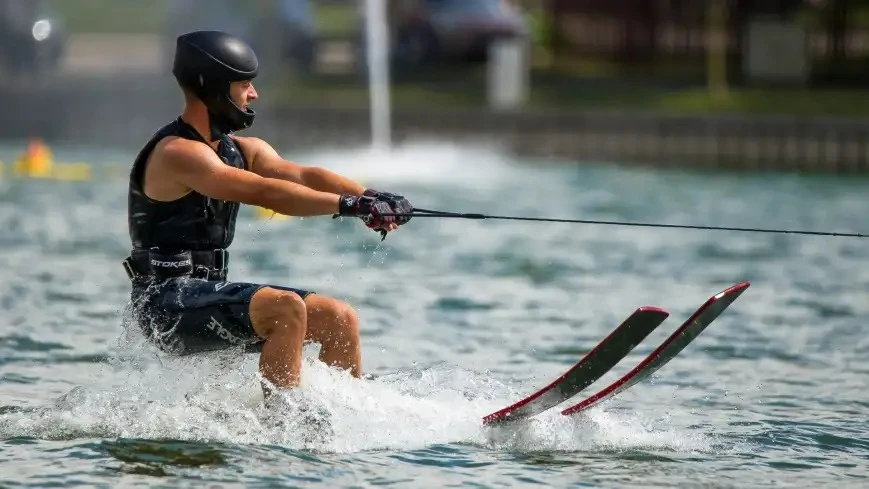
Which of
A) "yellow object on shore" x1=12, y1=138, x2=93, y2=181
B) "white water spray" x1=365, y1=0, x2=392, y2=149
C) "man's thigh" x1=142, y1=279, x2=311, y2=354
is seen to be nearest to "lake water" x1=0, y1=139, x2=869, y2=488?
"man's thigh" x1=142, y1=279, x2=311, y2=354

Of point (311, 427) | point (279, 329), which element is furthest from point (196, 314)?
point (311, 427)

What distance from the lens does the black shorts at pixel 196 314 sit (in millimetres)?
7086

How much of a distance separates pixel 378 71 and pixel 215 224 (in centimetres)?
2315

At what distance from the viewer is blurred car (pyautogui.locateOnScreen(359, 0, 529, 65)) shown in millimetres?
32125

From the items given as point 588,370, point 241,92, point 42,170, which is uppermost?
point 241,92

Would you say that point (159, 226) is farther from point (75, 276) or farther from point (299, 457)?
point (75, 276)

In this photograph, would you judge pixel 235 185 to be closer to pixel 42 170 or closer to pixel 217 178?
pixel 217 178

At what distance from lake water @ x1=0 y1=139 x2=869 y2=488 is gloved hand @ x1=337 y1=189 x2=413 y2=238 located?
26.4 inches

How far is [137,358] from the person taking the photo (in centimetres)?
779

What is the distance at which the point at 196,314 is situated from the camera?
714cm

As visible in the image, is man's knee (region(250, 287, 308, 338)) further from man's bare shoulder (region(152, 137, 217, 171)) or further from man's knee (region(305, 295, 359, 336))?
man's bare shoulder (region(152, 137, 217, 171))

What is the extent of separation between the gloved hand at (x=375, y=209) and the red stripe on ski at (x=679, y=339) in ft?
4.26

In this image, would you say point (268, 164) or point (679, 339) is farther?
point (268, 164)

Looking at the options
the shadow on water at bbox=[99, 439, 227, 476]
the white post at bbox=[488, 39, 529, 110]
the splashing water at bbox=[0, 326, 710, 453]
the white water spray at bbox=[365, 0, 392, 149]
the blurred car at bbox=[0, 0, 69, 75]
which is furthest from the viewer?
the blurred car at bbox=[0, 0, 69, 75]
